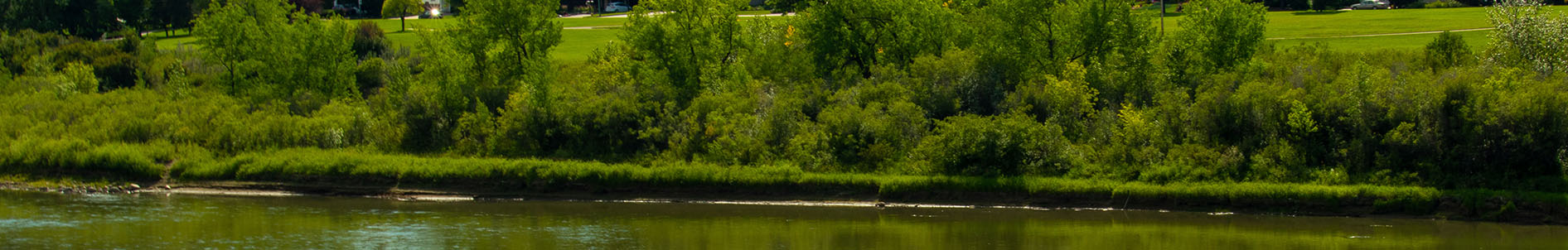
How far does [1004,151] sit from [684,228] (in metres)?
10.6

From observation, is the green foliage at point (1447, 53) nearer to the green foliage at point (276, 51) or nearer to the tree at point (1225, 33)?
the tree at point (1225, 33)

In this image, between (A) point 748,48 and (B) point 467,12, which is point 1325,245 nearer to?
(A) point 748,48

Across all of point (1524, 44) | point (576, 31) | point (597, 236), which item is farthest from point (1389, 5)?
point (597, 236)

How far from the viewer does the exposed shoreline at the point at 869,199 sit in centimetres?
3550

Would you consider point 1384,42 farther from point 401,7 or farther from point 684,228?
point 401,7

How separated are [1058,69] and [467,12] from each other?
21029 mm

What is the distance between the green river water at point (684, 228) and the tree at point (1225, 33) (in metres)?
9.62

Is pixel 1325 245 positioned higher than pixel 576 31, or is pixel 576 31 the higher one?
pixel 576 31

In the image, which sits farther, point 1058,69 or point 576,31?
point 576,31

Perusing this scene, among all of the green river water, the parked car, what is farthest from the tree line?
the parked car

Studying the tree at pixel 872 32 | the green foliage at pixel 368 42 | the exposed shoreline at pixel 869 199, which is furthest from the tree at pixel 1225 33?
the green foliage at pixel 368 42

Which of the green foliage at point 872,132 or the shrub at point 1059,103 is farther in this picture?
the shrub at point 1059,103

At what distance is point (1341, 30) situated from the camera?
214ft

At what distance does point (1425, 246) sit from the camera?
102 feet
